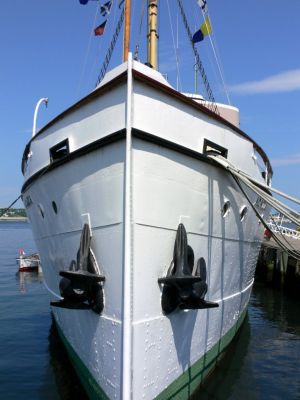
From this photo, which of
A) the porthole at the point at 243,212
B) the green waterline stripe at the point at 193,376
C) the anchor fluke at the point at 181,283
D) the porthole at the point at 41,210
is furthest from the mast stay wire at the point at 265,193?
the porthole at the point at 41,210

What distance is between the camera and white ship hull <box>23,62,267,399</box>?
5.03 meters

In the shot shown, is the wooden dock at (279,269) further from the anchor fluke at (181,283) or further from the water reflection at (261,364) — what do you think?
the anchor fluke at (181,283)

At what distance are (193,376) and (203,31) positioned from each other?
7403 millimetres

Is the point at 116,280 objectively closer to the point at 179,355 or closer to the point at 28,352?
the point at 179,355

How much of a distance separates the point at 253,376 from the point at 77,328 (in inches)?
150

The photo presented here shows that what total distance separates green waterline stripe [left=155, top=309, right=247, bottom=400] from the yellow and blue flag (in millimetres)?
6472

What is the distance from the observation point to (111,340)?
5.24 metres

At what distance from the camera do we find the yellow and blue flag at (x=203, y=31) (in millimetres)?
10148

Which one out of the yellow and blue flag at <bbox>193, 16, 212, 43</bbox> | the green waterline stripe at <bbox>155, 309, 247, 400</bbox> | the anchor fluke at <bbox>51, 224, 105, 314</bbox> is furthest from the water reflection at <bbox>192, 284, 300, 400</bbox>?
the yellow and blue flag at <bbox>193, 16, 212, 43</bbox>

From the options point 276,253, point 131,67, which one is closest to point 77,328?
point 131,67

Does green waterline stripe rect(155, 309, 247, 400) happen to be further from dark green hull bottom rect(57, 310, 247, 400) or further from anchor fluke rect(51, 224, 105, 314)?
anchor fluke rect(51, 224, 105, 314)

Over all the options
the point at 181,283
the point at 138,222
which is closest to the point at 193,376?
the point at 181,283

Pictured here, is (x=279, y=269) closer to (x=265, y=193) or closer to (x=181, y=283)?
(x=265, y=193)

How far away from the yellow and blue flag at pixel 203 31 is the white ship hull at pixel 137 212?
4.51m
